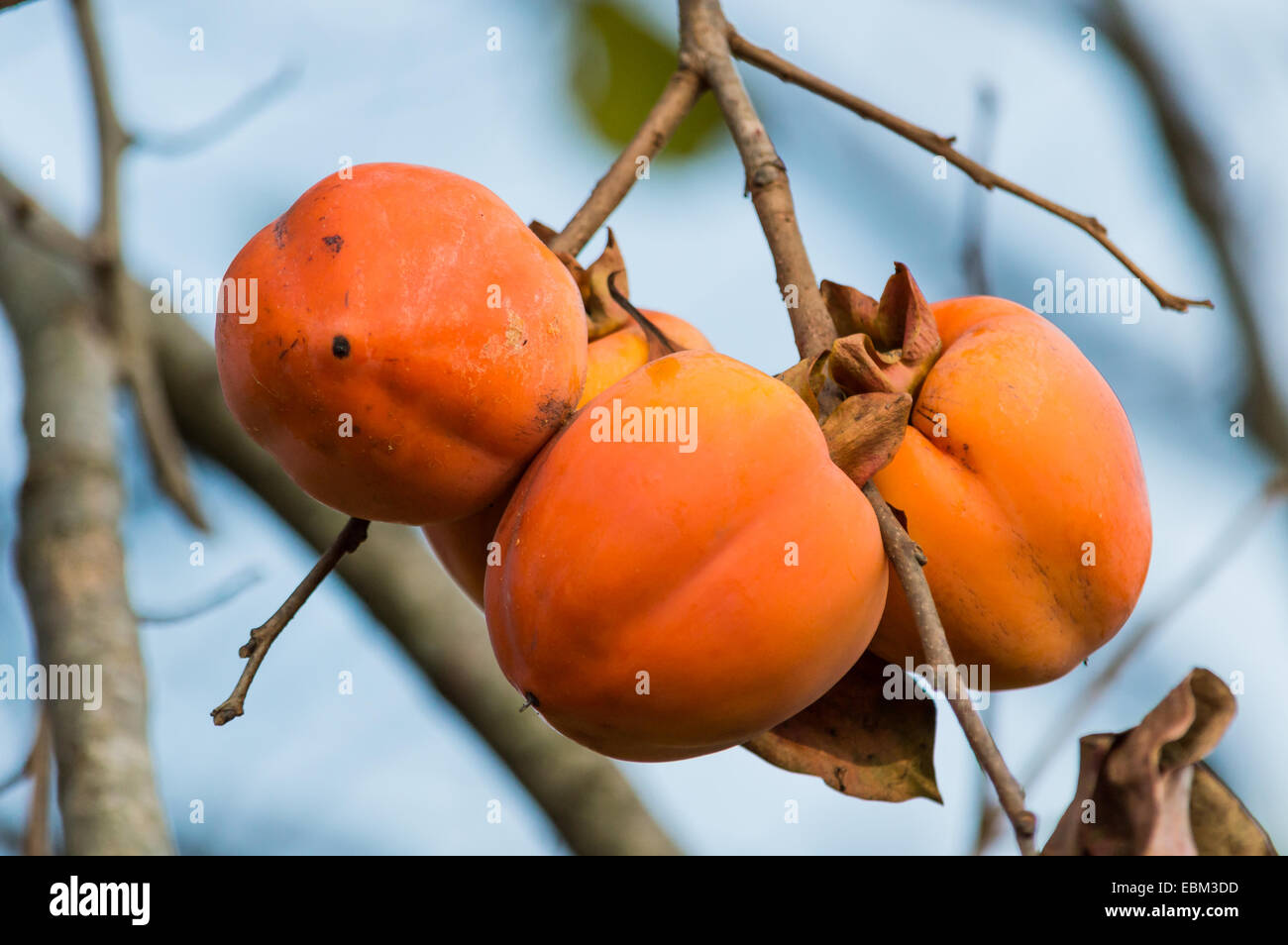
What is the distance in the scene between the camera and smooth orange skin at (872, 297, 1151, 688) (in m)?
1.27

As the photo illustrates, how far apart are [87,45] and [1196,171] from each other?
2.26 m

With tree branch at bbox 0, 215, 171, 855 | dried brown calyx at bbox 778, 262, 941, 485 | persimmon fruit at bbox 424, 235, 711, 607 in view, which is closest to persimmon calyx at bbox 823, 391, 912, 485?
dried brown calyx at bbox 778, 262, 941, 485

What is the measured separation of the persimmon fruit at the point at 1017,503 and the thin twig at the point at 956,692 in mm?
129

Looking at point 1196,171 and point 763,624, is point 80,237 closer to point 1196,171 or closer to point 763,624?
point 763,624

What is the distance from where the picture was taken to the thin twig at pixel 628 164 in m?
1.37

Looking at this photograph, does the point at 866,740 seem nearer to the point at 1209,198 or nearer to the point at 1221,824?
the point at 1221,824

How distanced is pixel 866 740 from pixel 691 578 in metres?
0.33

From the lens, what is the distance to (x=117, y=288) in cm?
248

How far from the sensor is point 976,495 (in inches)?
49.9

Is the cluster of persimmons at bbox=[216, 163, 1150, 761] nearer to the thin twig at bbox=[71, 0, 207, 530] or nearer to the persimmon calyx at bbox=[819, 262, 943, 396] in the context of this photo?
the persimmon calyx at bbox=[819, 262, 943, 396]

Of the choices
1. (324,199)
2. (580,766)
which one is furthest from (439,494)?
(580,766)

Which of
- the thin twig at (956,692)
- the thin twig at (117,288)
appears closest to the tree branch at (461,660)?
the thin twig at (117,288)

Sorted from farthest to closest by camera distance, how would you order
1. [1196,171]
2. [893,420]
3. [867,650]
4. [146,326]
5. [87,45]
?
[1196,171], [146,326], [87,45], [867,650], [893,420]

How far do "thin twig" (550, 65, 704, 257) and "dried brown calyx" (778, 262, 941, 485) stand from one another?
23 cm
